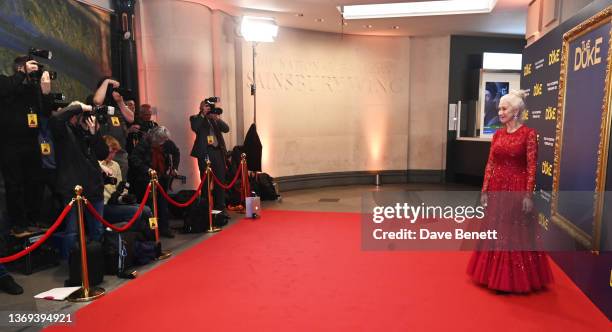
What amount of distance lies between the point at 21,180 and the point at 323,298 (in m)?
3.02

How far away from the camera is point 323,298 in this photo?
3.30 m

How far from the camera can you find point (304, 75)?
867 cm

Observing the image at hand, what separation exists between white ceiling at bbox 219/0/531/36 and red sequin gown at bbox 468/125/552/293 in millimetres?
3824

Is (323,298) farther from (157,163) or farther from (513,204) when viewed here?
(157,163)

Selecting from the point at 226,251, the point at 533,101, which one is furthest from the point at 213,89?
the point at 533,101

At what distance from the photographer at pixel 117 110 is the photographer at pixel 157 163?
0.17 m

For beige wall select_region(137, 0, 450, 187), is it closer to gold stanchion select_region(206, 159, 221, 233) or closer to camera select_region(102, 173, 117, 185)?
gold stanchion select_region(206, 159, 221, 233)

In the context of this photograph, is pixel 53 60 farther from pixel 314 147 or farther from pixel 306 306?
pixel 314 147

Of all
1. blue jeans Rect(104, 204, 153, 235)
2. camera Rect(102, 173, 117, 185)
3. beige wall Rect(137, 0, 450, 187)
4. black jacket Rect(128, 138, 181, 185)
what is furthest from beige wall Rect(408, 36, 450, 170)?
camera Rect(102, 173, 117, 185)

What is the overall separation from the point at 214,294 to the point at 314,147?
5.83 metres

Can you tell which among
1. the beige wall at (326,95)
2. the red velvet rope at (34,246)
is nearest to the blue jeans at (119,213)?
the red velvet rope at (34,246)

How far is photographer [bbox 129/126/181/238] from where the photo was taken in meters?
4.74

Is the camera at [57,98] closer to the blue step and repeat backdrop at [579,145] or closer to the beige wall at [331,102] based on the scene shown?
the beige wall at [331,102]

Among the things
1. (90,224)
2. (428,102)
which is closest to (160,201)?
(90,224)
